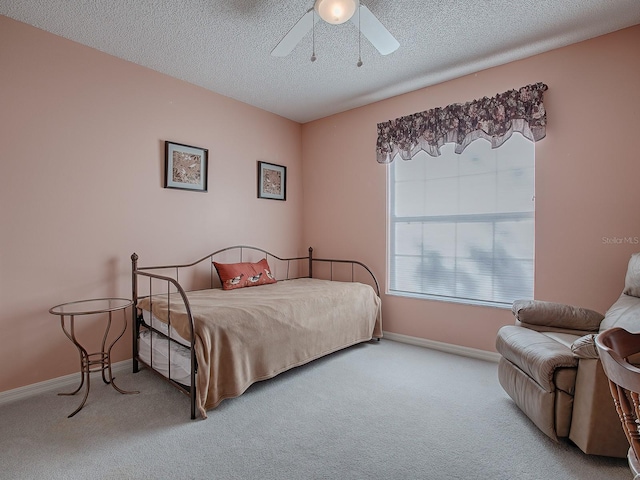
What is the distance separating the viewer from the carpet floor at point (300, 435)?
4.96 feet

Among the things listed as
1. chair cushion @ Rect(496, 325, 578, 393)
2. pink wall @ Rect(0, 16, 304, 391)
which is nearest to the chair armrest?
chair cushion @ Rect(496, 325, 578, 393)

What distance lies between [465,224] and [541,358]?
5.08 ft

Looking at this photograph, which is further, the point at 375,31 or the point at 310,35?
the point at 310,35

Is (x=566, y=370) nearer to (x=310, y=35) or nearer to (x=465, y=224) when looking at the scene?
(x=465, y=224)

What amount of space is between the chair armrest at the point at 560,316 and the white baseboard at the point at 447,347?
0.79 metres

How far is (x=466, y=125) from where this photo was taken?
2.92m

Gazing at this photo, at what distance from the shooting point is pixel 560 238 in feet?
8.30

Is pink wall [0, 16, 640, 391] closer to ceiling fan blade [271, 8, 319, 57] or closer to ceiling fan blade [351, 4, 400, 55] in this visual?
ceiling fan blade [351, 4, 400, 55]

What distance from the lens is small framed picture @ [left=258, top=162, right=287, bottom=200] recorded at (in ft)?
12.3

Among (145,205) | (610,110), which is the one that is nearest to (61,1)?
(145,205)

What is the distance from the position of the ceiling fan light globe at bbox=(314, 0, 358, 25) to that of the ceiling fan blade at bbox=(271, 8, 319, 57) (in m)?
0.12

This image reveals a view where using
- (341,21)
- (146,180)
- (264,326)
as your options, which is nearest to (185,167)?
(146,180)

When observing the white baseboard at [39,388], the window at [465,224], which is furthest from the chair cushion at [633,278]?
the white baseboard at [39,388]

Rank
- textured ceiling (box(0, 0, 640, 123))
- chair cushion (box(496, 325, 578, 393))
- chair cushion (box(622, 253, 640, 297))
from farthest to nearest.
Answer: textured ceiling (box(0, 0, 640, 123)) → chair cushion (box(622, 253, 640, 297)) → chair cushion (box(496, 325, 578, 393))
